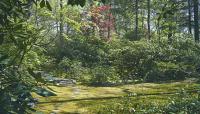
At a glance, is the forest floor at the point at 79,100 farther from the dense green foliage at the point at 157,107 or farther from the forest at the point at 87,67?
the dense green foliage at the point at 157,107

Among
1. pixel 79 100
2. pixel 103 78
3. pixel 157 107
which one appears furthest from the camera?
pixel 103 78

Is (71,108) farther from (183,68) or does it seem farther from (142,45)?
(142,45)

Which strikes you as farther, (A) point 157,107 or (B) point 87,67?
(B) point 87,67

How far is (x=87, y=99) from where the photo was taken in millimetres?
12289

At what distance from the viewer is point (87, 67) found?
898 inches

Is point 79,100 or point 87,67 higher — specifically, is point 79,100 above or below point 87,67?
above

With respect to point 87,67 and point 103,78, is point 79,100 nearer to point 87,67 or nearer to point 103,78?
point 103,78

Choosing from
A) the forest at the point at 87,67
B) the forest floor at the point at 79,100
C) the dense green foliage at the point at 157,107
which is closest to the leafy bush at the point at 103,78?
the forest at the point at 87,67

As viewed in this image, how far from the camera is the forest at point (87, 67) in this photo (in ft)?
7.44

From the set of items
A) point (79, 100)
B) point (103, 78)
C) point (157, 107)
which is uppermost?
point (157, 107)

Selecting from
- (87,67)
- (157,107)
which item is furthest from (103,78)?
(157,107)

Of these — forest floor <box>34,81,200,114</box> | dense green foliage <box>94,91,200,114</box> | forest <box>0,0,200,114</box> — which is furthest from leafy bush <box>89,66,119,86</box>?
dense green foliage <box>94,91,200,114</box>

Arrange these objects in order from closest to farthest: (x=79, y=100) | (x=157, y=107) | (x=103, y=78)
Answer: (x=157, y=107) → (x=79, y=100) → (x=103, y=78)

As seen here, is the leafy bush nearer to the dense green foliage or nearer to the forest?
the forest
